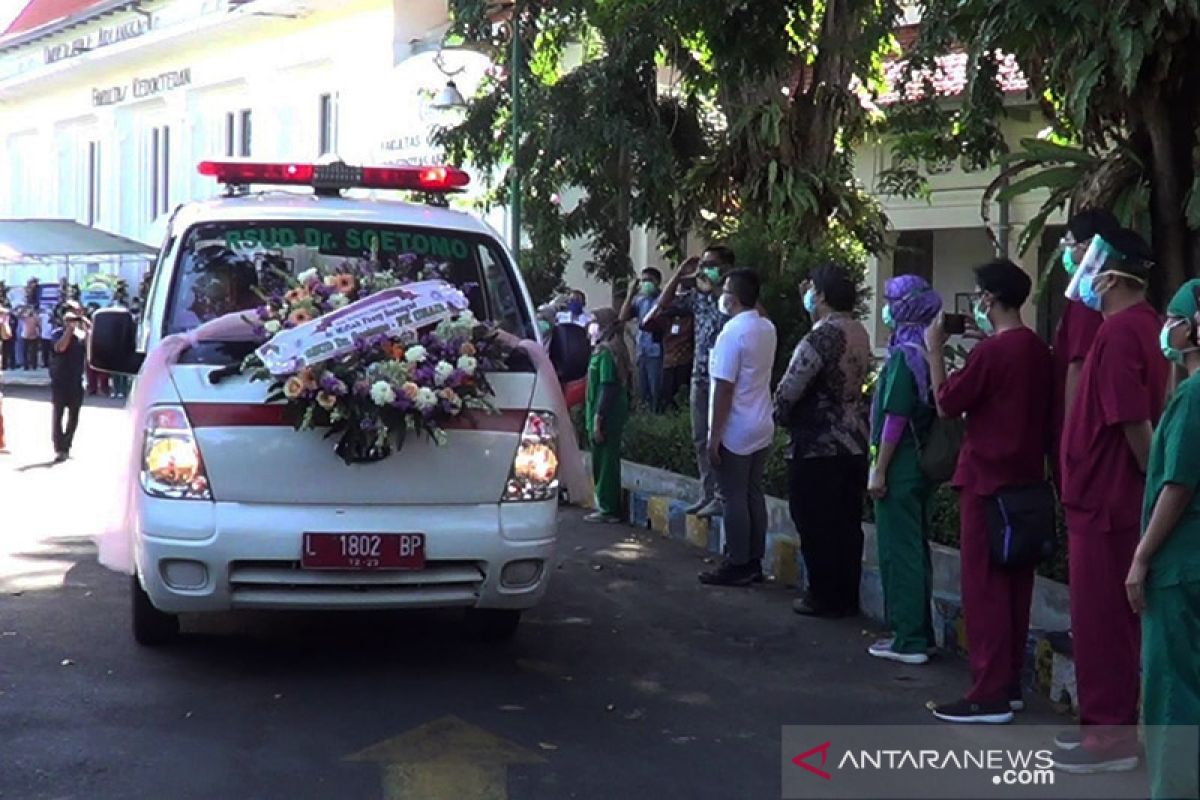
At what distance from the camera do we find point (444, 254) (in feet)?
26.3

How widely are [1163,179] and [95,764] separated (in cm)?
635

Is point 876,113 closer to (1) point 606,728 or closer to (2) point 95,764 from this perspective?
(1) point 606,728

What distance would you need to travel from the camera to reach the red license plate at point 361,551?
664 centimetres

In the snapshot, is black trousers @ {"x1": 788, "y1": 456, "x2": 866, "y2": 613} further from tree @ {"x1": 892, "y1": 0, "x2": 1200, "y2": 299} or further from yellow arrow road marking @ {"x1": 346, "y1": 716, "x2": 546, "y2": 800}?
yellow arrow road marking @ {"x1": 346, "y1": 716, "x2": 546, "y2": 800}

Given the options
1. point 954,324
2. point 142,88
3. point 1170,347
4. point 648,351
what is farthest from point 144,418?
point 142,88

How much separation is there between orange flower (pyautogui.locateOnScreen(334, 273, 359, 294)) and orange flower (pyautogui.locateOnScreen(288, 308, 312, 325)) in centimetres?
23

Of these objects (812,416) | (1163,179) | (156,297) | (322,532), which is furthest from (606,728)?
(1163,179)

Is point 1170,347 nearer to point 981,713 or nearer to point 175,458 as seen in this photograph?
point 981,713

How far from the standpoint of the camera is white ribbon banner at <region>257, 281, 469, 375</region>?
6.64 m

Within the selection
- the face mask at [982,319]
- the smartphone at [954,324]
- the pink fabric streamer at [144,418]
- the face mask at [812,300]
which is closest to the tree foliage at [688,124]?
the face mask at [812,300]

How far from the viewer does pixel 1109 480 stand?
5.39 metres

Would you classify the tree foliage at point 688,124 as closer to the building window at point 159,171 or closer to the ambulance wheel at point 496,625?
the ambulance wheel at point 496,625

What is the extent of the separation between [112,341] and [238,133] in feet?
88.3

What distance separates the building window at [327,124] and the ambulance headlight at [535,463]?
2341 cm
